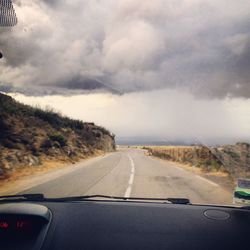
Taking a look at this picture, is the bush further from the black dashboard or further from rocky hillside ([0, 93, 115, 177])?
the black dashboard

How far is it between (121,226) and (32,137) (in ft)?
103

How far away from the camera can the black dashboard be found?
2619 millimetres

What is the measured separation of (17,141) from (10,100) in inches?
498

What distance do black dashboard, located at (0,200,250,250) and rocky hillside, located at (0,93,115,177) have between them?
19.0 meters

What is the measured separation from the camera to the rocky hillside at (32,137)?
2675 centimetres

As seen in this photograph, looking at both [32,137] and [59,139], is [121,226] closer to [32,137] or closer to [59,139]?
[32,137]

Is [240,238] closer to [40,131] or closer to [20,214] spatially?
[20,214]

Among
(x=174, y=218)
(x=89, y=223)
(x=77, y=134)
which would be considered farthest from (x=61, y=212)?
(x=77, y=134)

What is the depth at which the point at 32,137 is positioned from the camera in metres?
33.3

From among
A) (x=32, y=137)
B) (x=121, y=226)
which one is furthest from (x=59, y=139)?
(x=121, y=226)

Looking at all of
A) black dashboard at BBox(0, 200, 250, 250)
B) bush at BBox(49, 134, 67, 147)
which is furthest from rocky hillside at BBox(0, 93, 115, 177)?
black dashboard at BBox(0, 200, 250, 250)

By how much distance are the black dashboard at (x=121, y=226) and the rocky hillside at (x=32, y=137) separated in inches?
748

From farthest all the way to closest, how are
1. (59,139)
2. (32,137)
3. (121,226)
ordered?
(59,139) → (32,137) → (121,226)

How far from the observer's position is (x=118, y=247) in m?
2.60
